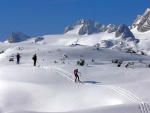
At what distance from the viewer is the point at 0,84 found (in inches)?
1116

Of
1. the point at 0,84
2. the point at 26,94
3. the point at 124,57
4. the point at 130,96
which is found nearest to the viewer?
the point at 130,96

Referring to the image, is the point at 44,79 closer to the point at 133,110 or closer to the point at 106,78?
the point at 106,78

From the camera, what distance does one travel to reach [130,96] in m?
22.2

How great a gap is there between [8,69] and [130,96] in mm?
15917

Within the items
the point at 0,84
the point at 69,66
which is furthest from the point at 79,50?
the point at 0,84

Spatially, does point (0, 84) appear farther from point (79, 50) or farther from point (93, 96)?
point (79, 50)

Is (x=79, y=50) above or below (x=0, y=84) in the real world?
above

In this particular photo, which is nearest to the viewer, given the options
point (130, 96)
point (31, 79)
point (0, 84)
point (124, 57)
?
point (130, 96)

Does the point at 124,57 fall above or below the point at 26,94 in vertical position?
above

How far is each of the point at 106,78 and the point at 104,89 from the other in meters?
7.36

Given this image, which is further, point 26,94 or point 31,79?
point 31,79

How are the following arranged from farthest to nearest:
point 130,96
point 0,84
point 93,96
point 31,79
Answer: point 31,79 → point 0,84 → point 93,96 → point 130,96

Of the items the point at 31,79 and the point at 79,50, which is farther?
the point at 79,50

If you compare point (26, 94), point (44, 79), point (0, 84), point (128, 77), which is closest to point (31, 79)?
point (44, 79)
